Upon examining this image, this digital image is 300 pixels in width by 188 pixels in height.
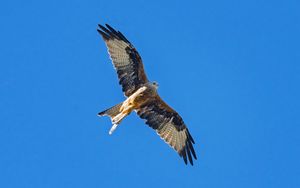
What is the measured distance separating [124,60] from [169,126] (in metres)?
1.87

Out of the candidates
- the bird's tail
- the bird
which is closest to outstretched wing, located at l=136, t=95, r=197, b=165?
the bird

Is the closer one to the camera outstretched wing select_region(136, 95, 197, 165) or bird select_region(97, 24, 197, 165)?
bird select_region(97, 24, 197, 165)

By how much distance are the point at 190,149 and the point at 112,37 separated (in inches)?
121

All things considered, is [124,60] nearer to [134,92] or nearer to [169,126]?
[134,92]

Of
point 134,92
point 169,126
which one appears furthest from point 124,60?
point 169,126

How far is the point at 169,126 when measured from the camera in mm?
18766

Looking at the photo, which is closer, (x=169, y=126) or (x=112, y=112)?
(x=112, y=112)

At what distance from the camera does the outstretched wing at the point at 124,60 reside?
18016mm

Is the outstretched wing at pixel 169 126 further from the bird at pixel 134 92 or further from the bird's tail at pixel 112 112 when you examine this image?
the bird's tail at pixel 112 112

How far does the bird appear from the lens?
1772 cm

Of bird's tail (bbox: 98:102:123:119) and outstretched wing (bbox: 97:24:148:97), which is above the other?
outstretched wing (bbox: 97:24:148:97)

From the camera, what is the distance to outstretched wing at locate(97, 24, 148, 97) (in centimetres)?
1802

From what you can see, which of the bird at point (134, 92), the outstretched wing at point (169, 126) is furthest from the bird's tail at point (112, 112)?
the outstretched wing at point (169, 126)

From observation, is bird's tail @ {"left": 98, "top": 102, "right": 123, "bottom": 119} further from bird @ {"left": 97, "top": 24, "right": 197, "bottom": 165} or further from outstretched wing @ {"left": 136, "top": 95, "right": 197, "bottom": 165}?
outstretched wing @ {"left": 136, "top": 95, "right": 197, "bottom": 165}
